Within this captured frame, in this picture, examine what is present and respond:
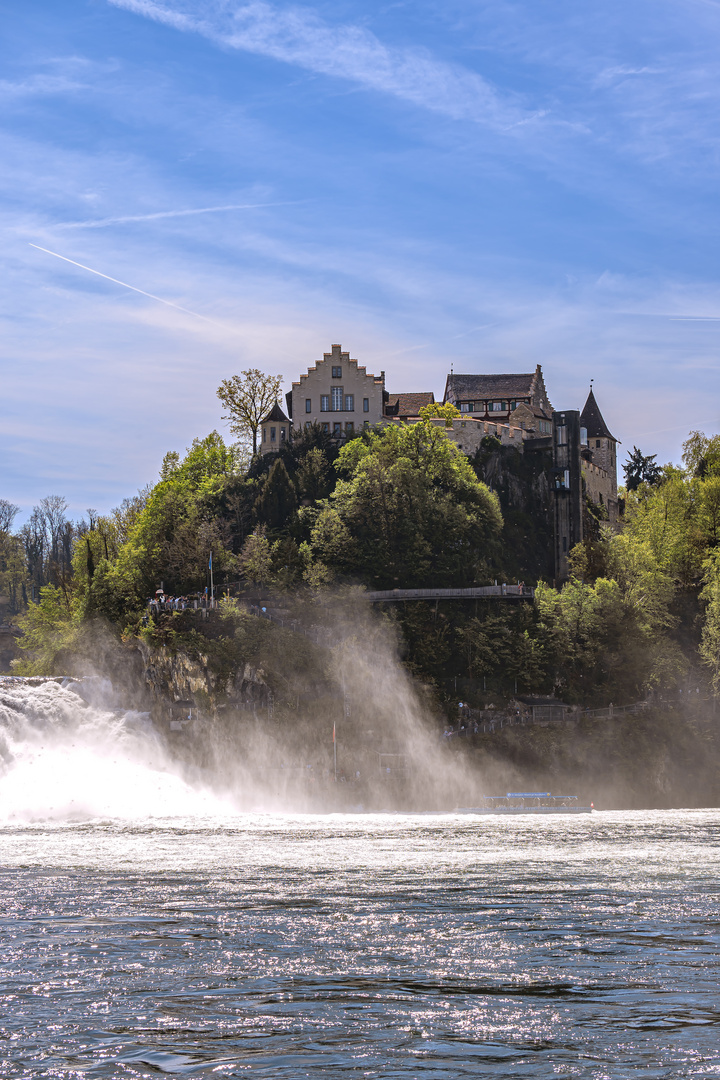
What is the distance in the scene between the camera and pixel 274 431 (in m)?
129

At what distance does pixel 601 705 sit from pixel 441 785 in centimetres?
1956

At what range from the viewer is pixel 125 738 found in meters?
86.3

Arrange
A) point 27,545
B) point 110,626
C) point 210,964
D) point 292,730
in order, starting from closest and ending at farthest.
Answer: point 210,964 < point 292,730 < point 110,626 < point 27,545

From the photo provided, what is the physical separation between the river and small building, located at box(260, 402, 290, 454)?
7969cm

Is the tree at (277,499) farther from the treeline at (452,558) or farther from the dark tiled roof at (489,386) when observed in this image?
the dark tiled roof at (489,386)

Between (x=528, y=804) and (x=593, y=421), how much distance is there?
3082 inches

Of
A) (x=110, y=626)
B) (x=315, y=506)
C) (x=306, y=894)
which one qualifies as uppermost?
(x=315, y=506)

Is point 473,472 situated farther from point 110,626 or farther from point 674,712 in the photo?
point 110,626

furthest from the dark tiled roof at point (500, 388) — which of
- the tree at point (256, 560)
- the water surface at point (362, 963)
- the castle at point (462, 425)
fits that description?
the water surface at point (362, 963)

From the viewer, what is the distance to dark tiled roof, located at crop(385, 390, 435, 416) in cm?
13538

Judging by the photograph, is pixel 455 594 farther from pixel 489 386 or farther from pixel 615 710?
pixel 489 386

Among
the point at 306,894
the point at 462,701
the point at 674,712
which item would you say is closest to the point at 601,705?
the point at 674,712

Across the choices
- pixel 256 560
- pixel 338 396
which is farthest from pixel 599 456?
pixel 256 560

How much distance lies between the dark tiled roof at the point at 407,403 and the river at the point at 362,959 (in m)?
88.3
